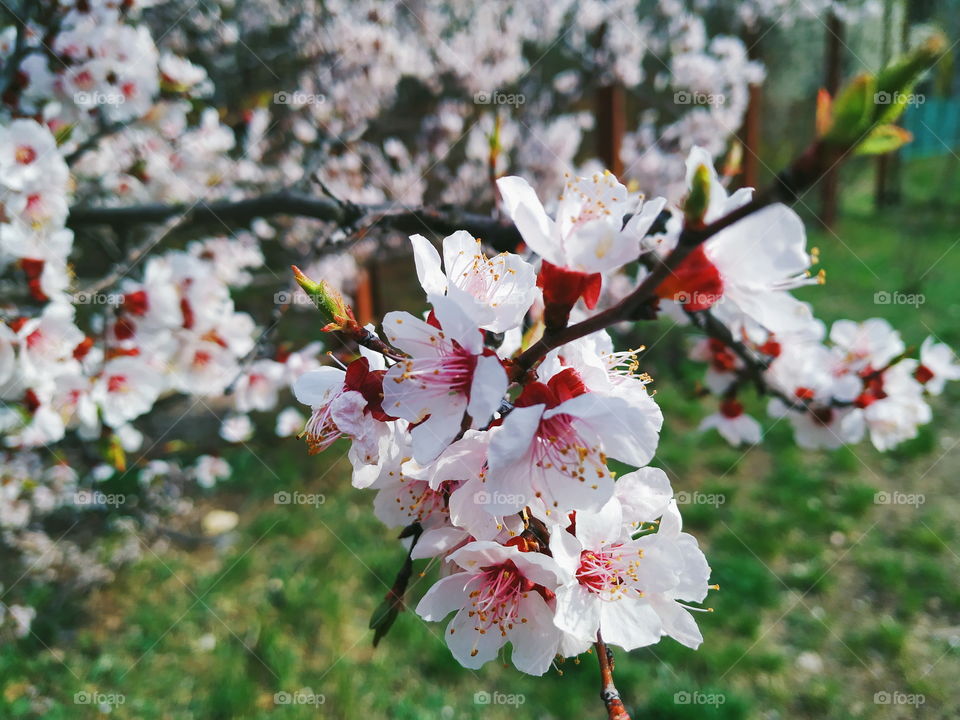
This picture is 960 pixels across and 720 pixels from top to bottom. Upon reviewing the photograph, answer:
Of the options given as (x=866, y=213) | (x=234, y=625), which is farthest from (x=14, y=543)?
(x=866, y=213)

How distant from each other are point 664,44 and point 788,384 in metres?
5.07

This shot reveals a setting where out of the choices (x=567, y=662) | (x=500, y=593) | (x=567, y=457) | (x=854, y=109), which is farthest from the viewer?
(x=567, y=662)

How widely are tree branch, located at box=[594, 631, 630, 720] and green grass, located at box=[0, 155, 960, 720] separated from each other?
1.64 m

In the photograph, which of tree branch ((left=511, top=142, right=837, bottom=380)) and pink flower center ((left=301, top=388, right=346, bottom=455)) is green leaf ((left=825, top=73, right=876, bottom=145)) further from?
pink flower center ((left=301, top=388, right=346, bottom=455))

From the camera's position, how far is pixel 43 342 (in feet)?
4.71

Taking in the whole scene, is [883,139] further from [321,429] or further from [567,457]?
[321,429]

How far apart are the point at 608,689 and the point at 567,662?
1.92 meters

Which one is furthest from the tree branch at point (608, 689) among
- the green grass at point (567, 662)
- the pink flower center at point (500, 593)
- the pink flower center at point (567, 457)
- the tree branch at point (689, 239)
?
the green grass at point (567, 662)

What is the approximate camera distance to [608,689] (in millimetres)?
713

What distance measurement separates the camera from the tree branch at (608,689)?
2.23 ft

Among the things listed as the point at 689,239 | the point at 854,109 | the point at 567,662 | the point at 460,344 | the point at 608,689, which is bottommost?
the point at 567,662

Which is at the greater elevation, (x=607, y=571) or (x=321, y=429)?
(x=321, y=429)

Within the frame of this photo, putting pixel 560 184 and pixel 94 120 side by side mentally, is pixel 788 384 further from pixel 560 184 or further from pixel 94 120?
pixel 560 184

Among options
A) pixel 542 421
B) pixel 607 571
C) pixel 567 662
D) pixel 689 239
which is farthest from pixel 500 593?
pixel 567 662
